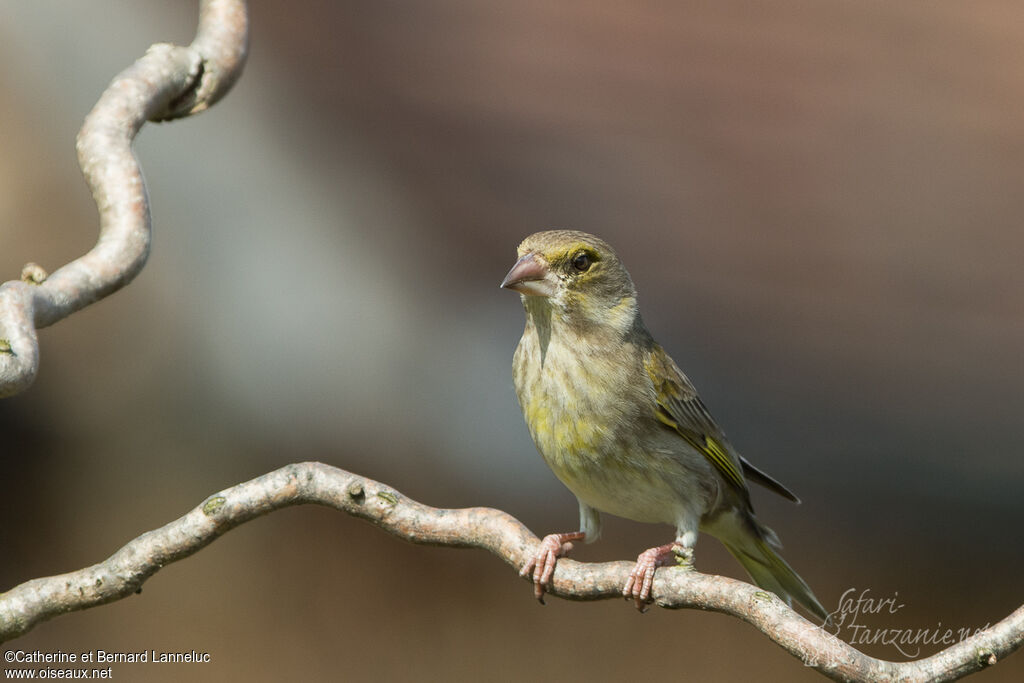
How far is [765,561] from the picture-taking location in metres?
4.16

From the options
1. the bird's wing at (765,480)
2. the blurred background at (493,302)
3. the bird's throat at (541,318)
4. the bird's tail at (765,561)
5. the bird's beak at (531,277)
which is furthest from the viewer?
the blurred background at (493,302)

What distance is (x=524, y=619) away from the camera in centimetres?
683

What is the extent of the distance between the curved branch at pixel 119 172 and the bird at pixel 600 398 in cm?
93

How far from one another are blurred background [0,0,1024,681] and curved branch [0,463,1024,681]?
4303 millimetres

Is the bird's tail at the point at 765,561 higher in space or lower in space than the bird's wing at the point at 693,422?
lower

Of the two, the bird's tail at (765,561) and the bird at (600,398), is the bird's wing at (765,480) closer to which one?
the bird at (600,398)

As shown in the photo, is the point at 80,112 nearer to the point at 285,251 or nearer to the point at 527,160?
the point at 285,251

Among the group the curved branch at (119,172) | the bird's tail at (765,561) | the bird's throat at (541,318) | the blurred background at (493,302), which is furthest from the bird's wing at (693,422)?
the blurred background at (493,302)

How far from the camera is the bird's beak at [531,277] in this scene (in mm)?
3148

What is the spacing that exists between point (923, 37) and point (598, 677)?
440cm

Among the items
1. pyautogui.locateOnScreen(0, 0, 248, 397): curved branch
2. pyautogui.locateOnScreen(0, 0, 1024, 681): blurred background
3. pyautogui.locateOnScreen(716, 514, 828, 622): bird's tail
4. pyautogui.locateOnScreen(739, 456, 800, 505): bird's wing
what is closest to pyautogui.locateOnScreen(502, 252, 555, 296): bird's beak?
pyautogui.locateOnScreen(0, 0, 248, 397): curved branch

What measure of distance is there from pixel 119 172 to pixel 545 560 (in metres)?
1.33

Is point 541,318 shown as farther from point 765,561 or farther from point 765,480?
point 765,561

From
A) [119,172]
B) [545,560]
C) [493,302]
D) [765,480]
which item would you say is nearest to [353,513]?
[545,560]
